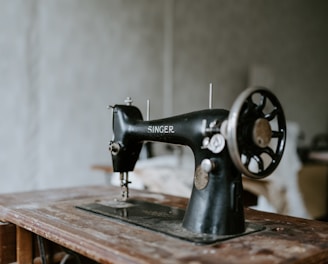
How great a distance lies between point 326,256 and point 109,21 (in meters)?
2.98

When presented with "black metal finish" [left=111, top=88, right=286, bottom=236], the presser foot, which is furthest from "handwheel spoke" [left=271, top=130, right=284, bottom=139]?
the presser foot

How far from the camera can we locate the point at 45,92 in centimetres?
324

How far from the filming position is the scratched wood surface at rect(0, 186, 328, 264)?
1.00 m

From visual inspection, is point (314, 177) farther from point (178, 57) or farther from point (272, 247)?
point (272, 247)

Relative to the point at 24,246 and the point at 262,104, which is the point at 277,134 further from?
the point at 24,246

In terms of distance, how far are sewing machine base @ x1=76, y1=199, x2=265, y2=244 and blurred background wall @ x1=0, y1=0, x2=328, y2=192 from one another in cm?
173

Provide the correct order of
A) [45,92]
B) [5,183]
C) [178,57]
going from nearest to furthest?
[5,183]
[45,92]
[178,57]

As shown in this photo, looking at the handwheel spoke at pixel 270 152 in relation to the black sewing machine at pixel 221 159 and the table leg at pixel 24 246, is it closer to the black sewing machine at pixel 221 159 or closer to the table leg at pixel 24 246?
the black sewing machine at pixel 221 159

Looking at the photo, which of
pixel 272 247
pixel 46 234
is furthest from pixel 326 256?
pixel 46 234

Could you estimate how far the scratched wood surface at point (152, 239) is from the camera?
3.26ft

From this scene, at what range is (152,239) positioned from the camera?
112 centimetres

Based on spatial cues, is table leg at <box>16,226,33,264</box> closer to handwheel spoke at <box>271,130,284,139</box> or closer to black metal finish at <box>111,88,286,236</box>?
black metal finish at <box>111,88,286,236</box>

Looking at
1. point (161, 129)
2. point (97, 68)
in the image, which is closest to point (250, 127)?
point (161, 129)

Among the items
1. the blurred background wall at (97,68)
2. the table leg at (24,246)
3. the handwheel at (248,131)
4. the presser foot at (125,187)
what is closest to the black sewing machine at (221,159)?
the handwheel at (248,131)
